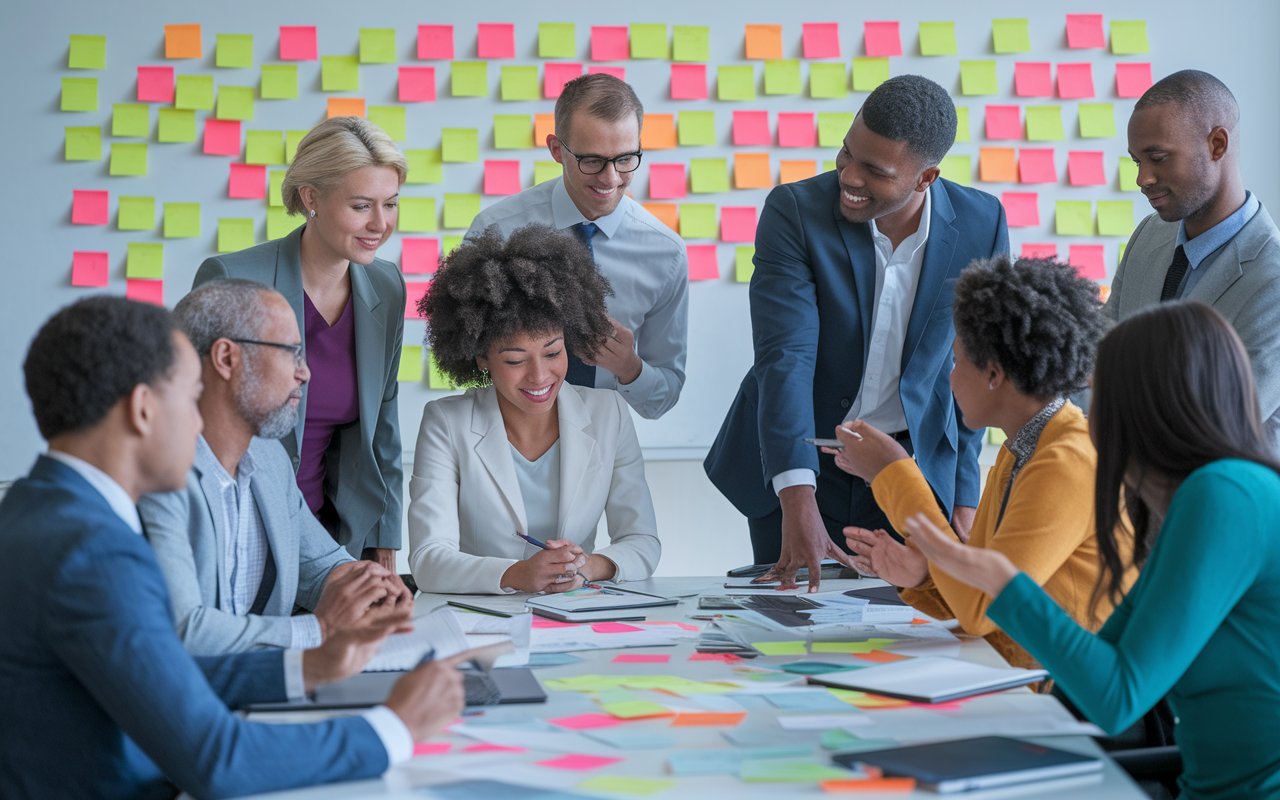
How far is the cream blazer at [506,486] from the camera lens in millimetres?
2312

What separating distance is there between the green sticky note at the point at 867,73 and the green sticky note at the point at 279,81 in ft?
5.97

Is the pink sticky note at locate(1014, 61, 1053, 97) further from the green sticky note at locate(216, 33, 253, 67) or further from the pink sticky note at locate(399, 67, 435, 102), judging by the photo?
the green sticky note at locate(216, 33, 253, 67)

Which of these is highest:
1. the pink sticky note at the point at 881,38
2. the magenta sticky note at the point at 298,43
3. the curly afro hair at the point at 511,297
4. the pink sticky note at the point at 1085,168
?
the pink sticky note at the point at 881,38

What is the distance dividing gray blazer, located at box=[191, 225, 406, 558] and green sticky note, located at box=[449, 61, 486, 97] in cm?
101

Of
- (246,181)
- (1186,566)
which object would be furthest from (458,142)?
(1186,566)

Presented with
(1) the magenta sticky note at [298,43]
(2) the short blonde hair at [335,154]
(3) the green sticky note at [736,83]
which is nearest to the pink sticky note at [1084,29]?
(3) the green sticky note at [736,83]

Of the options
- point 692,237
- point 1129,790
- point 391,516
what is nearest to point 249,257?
point 391,516

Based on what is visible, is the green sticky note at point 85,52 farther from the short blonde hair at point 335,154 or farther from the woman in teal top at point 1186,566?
the woman in teal top at point 1186,566

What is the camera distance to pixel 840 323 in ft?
8.23

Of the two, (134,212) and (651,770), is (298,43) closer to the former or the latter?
(134,212)

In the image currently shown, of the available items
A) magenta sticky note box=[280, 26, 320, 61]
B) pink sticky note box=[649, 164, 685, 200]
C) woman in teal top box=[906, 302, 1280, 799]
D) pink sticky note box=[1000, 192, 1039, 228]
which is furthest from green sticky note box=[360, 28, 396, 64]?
woman in teal top box=[906, 302, 1280, 799]

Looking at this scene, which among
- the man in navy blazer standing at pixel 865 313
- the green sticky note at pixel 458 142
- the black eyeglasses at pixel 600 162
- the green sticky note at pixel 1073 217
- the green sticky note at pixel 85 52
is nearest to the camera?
the man in navy blazer standing at pixel 865 313

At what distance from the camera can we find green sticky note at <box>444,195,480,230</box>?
3.48m

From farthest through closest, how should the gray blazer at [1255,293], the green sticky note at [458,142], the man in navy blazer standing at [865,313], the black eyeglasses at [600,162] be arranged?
the green sticky note at [458,142] < the black eyeglasses at [600,162] < the man in navy blazer standing at [865,313] < the gray blazer at [1255,293]
